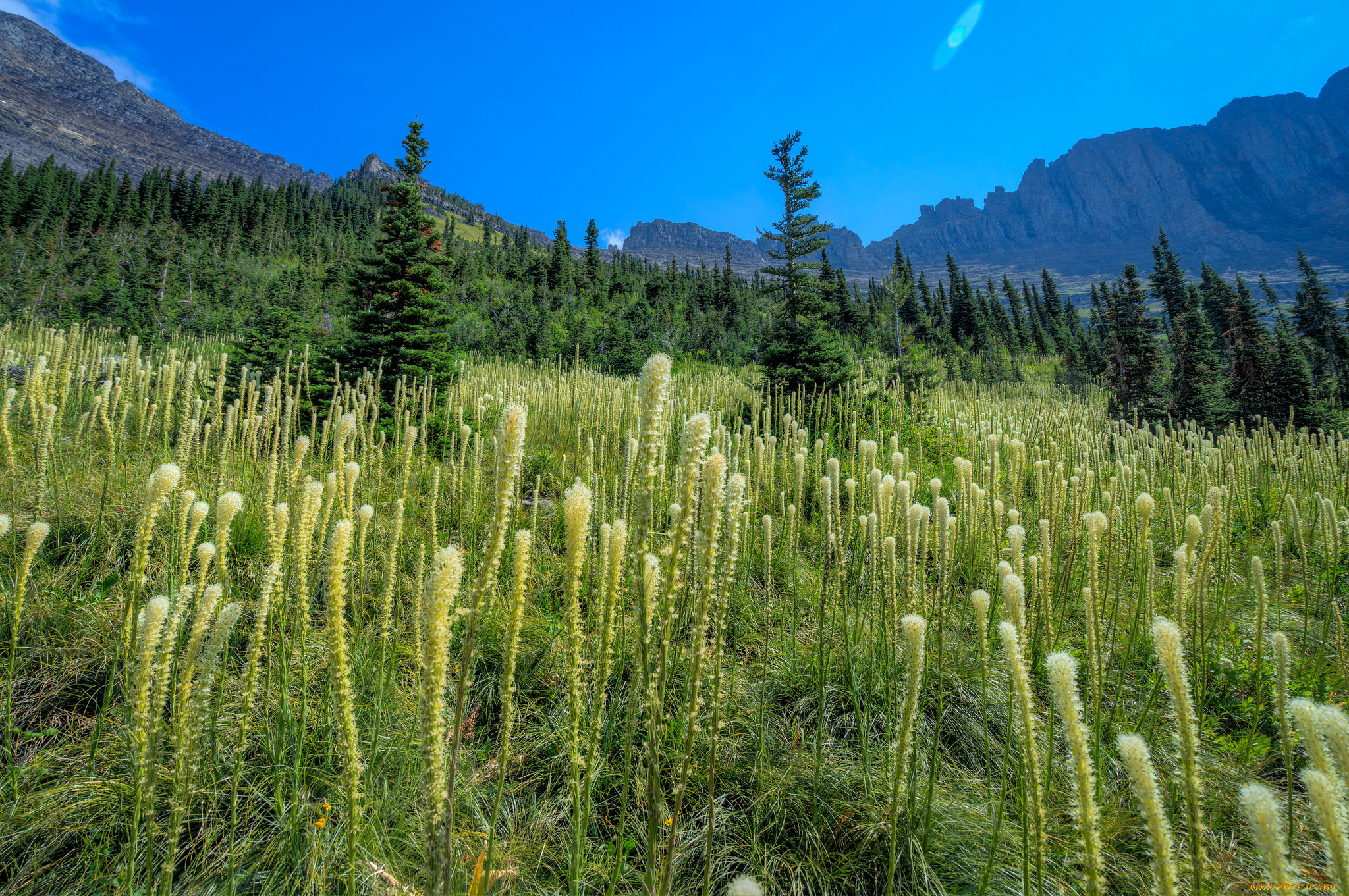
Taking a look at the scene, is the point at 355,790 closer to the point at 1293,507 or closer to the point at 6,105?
the point at 1293,507

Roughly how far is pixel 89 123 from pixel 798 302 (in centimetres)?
19191

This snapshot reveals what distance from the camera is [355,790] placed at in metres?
1.14

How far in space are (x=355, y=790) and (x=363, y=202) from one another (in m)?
98.0

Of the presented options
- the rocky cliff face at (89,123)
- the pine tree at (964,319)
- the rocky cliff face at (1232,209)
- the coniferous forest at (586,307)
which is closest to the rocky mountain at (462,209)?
the rocky cliff face at (89,123)

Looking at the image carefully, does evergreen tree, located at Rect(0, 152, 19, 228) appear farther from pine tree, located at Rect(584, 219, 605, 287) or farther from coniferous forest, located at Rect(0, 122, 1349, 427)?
pine tree, located at Rect(584, 219, 605, 287)

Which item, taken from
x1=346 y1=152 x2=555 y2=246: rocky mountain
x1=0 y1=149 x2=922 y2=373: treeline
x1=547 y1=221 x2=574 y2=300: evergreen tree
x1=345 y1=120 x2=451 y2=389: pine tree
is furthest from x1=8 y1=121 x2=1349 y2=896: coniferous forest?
x1=346 y1=152 x2=555 y2=246: rocky mountain

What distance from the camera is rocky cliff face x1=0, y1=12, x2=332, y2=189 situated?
326ft

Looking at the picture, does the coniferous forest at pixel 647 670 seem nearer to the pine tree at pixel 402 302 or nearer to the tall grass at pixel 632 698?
the tall grass at pixel 632 698

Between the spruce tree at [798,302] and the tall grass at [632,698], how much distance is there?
19.2 feet

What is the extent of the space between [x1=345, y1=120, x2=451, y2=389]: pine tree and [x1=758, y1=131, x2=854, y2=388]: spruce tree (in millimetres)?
6105

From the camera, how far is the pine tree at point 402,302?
26.3 ft

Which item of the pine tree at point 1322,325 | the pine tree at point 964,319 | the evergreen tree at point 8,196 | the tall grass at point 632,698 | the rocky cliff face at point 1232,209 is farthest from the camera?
the rocky cliff face at point 1232,209

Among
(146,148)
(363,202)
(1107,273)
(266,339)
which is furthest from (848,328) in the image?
(146,148)

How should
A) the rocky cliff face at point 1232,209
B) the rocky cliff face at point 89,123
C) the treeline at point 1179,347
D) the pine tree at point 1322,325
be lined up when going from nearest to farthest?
the treeline at point 1179,347, the pine tree at point 1322,325, the rocky cliff face at point 89,123, the rocky cliff face at point 1232,209
